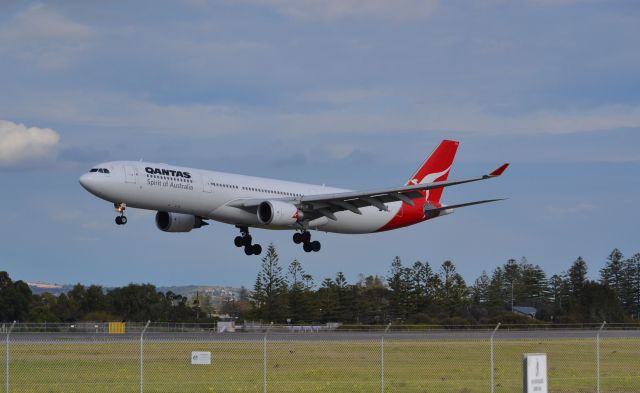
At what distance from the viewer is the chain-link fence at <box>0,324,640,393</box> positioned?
29.4 metres

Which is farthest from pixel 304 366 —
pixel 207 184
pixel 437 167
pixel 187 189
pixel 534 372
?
pixel 437 167

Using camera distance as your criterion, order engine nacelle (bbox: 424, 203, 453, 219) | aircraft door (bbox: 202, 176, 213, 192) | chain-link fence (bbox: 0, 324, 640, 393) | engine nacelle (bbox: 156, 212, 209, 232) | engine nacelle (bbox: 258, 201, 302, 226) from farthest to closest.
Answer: engine nacelle (bbox: 424, 203, 453, 219) < engine nacelle (bbox: 156, 212, 209, 232) < engine nacelle (bbox: 258, 201, 302, 226) < aircraft door (bbox: 202, 176, 213, 192) < chain-link fence (bbox: 0, 324, 640, 393)

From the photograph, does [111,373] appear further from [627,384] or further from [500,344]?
[500,344]

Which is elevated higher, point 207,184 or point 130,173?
point 130,173

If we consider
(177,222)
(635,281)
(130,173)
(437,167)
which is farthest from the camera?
(635,281)

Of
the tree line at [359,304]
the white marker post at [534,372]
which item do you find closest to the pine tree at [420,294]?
the tree line at [359,304]

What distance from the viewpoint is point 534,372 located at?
19.8 metres

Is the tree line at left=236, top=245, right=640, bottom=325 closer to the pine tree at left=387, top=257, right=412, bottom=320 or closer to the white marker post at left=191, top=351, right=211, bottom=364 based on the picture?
the pine tree at left=387, top=257, right=412, bottom=320

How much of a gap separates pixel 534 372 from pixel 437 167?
1727 inches

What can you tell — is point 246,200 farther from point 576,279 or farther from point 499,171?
point 576,279

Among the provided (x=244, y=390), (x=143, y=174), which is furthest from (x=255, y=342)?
(x=244, y=390)

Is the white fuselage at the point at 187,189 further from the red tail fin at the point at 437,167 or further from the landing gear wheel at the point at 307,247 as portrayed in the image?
the red tail fin at the point at 437,167

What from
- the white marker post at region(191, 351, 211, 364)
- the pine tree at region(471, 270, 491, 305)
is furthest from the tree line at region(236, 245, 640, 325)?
the white marker post at region(191, 351, 211, 364)

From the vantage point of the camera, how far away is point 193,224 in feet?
177
